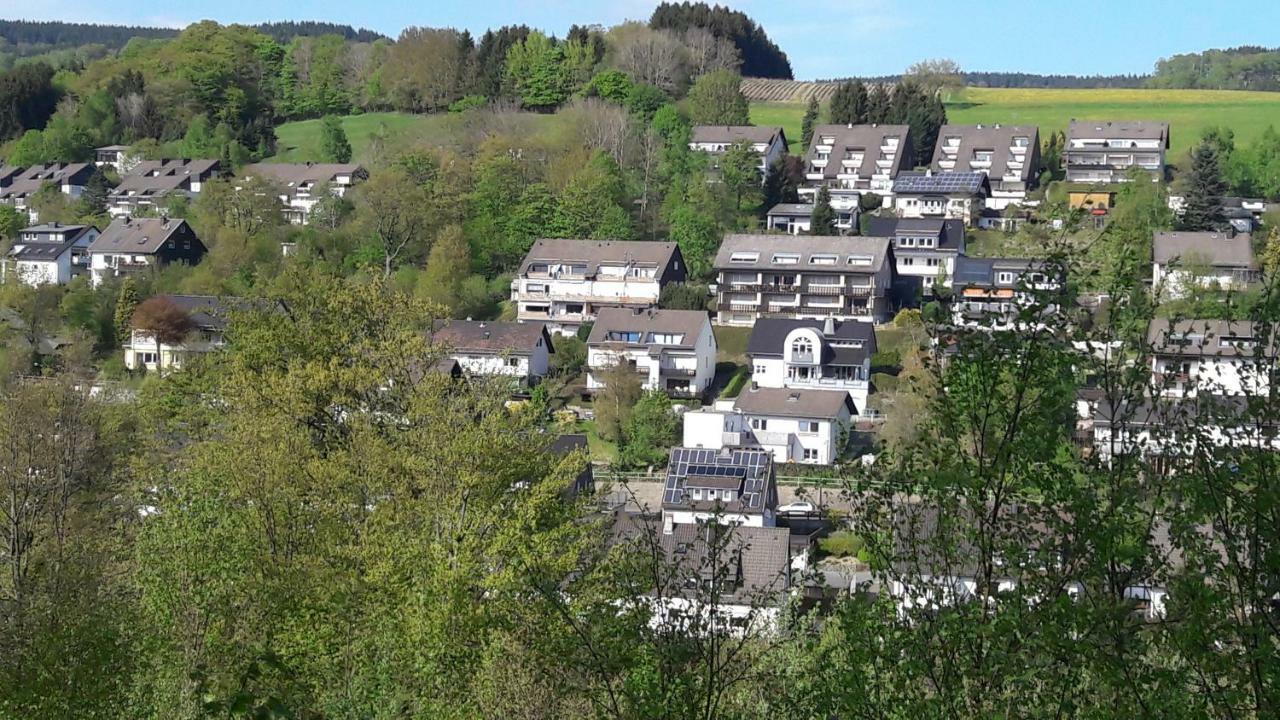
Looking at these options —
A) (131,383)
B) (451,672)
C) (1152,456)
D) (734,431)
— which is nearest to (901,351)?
(734,431)

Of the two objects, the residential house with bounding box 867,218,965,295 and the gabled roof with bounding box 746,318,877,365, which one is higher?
the residential house with bounding box 867,218,965,295

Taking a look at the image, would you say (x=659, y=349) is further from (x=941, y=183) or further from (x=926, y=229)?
(x=941, y=183)

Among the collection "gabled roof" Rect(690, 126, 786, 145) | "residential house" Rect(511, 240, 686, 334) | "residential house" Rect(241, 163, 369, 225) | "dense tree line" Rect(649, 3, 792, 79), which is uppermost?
"dense tree line" Rect(649, 3, 792, 79)

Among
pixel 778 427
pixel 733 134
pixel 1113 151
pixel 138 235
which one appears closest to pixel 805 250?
pixel 778 427

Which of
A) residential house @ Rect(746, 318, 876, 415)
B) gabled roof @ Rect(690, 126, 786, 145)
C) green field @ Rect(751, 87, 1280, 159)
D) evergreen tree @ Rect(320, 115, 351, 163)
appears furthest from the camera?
green field @ Rect(751, 87, 1280, 159)

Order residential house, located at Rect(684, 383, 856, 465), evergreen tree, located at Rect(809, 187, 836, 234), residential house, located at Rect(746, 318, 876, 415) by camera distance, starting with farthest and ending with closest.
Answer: evergreen tree, located at Rect(809, 187, 836, 234) < residential house, located at Rect(746, 318, 876, 415) < residential house, located at Rect(684, 383, 856, 465)

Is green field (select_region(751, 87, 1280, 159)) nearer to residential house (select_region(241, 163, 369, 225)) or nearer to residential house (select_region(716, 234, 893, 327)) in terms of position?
residential house (select_region(716, 234, 893, 327))

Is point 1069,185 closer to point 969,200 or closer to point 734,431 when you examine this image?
point 969,200

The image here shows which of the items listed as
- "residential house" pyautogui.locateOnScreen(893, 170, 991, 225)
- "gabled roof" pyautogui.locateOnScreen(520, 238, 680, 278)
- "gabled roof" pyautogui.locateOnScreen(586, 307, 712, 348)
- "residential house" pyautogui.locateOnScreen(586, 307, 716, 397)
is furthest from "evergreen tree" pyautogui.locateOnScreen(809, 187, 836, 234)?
"residential house" pyautogui.locateOnScreen(586, 307, 716, 397)
